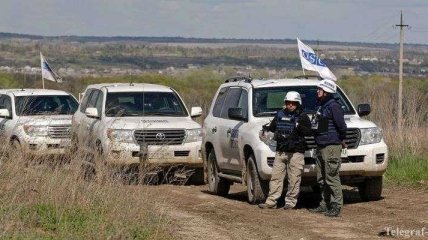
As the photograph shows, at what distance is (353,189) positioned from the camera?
18.5 meters

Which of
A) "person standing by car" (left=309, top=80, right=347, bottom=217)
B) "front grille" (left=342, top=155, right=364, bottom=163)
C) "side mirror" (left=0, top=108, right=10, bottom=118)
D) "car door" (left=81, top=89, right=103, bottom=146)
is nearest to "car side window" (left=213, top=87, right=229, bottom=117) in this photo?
"car door" (left=81, top=89, right=103, bottom=146)

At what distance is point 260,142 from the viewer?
615 inches

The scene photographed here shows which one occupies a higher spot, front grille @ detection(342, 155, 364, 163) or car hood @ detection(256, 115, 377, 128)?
car hood @ detection(256, 115, 377, 128)

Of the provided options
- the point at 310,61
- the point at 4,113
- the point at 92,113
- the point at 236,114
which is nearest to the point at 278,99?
the point at 236,114

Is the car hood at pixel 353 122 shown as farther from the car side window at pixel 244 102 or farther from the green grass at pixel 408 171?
the green grass at pixel 408 171

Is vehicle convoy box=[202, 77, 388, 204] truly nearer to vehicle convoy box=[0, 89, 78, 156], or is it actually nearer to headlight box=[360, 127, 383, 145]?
headlight box=[360, 127, 383, 145]

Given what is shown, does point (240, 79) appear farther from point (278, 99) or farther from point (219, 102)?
point (278, 99)

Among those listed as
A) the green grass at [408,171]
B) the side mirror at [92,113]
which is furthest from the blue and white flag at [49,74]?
the green grass at [408,171]

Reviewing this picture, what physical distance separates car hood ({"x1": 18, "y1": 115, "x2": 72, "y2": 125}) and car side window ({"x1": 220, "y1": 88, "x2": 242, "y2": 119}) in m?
6.02

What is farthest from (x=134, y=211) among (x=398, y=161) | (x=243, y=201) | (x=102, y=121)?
(x=398, y=161)

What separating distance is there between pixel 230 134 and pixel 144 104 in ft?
12.2

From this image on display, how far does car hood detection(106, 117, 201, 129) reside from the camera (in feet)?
62.5

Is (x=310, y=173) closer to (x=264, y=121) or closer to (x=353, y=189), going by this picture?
(x=264, y=121)

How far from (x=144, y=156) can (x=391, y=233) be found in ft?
22.4
